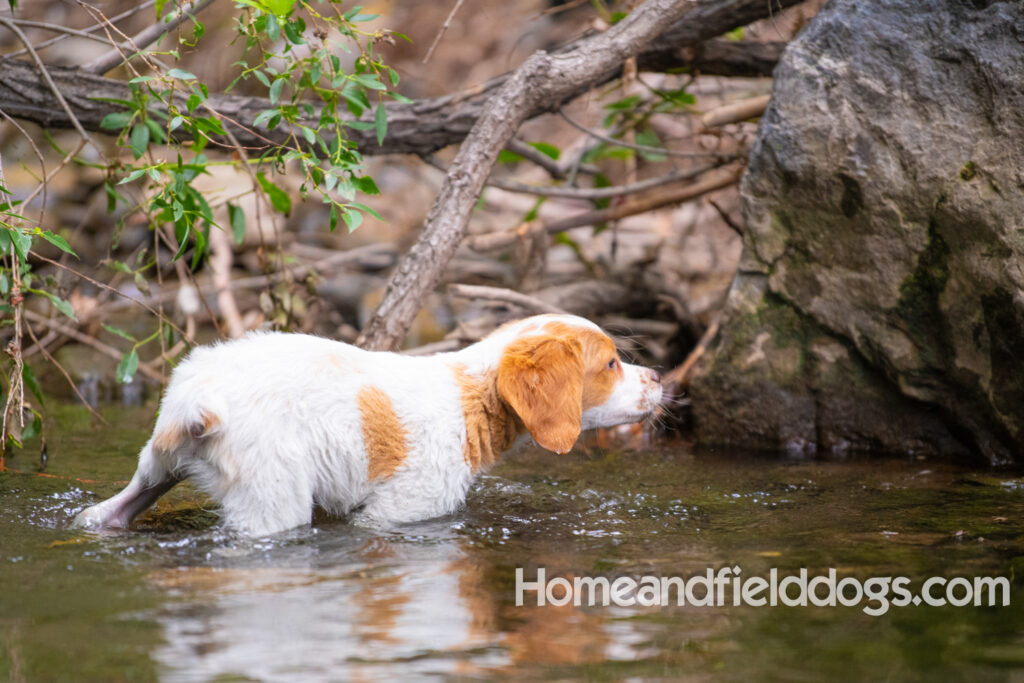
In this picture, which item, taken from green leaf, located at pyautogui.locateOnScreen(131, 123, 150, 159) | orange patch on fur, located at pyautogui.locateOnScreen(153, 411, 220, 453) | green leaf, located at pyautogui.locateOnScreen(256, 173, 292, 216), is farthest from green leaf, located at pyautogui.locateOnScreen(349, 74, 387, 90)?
orange patch on fur, located at pyautogui.locateOnScreen(153, 411, 220, 453)

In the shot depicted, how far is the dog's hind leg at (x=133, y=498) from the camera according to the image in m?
Result: 3.78

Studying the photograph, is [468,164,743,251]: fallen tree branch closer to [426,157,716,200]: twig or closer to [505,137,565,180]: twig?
[426,157,716,200]: twig

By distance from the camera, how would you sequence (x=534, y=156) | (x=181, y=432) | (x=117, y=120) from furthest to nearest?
(x=534, y=156)
(x=117, y=120)
(x=181, y=432)

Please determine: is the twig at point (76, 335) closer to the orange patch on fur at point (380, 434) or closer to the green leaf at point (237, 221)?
the green leaf at point (237, 221)

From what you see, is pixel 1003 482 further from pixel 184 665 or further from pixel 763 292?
pixel 184 665

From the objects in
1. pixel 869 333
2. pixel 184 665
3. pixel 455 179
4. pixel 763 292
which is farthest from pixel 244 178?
pixel 184 665

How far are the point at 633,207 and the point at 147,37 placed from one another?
11.7ft

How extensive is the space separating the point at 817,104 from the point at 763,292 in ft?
3.58

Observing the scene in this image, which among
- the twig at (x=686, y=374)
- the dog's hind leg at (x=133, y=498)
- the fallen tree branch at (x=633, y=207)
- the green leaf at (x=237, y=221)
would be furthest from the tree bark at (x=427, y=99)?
the dog's hind leg at (x=133, y=498)

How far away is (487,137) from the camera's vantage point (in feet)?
17.3

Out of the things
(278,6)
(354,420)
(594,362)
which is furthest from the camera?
(594,362)

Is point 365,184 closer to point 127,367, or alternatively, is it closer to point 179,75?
point 179,75

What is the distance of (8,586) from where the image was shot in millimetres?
3070

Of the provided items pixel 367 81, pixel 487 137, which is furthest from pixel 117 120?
pixel 487 137
